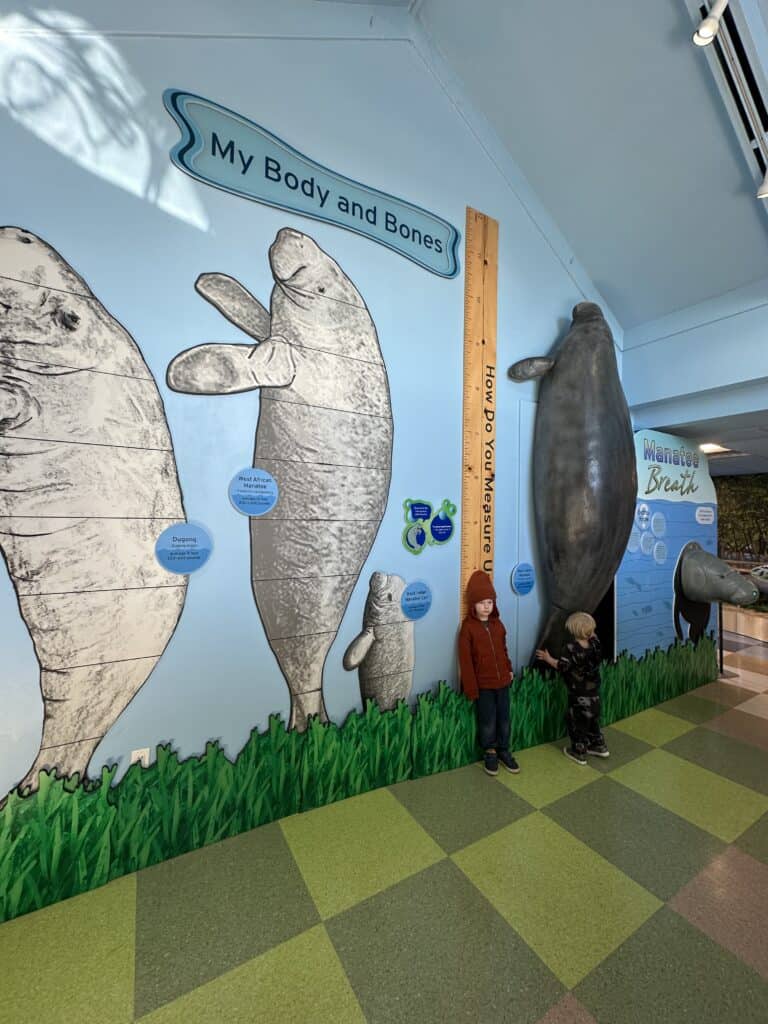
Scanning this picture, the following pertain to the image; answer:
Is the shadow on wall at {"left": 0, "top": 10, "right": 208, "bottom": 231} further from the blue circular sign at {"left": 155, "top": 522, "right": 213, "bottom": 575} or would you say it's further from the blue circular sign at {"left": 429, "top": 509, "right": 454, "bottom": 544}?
the blue circular sign at {"left": 429, "top": 509, "right": 454, "bottom": 544}

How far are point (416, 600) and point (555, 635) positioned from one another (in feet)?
3.03

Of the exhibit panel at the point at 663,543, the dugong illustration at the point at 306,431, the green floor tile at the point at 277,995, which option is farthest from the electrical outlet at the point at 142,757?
the exhibit panel at the point at 663,543

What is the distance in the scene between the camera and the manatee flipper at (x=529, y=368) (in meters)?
2.32

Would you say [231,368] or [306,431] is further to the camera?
[306,431]

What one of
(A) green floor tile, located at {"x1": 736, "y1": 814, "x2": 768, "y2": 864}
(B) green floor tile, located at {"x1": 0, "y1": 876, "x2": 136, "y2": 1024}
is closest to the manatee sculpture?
(A) green floor tile, located at {"x1": 736, "y1": 814, "x2": 768, "y2": 864}

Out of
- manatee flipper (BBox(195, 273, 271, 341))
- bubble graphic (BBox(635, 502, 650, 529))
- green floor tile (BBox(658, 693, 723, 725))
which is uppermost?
manatee flipper (BBox(195, 273, 271, 341))

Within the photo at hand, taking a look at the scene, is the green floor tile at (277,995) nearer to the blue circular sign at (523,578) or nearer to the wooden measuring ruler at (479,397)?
the wooden measuring ruler at (479,397)

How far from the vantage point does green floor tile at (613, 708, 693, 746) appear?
253cm

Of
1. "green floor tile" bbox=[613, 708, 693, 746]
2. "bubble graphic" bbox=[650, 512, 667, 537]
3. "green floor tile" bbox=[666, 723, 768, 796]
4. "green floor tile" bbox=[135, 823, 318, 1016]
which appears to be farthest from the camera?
"bubble graphic" bbox=[650, 512, 667, 537]

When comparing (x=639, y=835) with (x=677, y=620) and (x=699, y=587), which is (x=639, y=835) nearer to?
(x=677, y=620)

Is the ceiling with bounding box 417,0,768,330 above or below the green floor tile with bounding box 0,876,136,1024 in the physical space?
above

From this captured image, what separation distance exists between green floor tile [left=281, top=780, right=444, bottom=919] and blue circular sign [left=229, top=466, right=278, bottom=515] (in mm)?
1265

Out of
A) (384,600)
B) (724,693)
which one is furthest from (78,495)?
(724,693)

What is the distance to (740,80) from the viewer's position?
1.80 m
